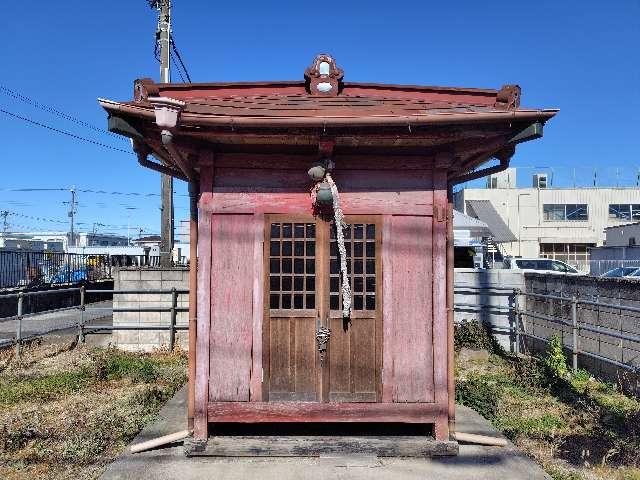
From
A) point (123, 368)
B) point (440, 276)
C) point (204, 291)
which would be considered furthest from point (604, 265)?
point (204, 291)

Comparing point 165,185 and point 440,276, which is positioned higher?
point 165,185

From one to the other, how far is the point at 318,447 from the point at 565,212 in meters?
33.5

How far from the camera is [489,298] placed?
400 inches

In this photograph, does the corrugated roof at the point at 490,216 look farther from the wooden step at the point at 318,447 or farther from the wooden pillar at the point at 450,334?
the wooden step at the point at 318,447

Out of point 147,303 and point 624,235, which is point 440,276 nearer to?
point 147,303

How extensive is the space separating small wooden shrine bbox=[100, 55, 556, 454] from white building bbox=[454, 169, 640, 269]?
29167mm

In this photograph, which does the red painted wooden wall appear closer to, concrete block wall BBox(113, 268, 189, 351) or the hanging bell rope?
the hanging bell rope

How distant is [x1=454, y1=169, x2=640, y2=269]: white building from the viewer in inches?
1303

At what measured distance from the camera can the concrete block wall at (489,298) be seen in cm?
982

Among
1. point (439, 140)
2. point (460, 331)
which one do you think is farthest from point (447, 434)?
point (460, 331)

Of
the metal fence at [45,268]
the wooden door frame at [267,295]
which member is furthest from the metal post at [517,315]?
the metal fence at [45,268]

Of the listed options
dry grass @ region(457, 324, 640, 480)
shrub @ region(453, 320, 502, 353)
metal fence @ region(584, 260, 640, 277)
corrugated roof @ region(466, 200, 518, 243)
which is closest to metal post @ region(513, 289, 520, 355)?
shrub @ region(453, 320, 502, 353)

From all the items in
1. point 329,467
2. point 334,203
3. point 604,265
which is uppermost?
point 334,203

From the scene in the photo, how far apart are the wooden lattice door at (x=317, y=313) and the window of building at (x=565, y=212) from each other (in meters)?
32.0
